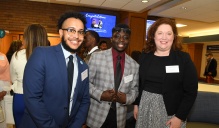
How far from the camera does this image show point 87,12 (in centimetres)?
668

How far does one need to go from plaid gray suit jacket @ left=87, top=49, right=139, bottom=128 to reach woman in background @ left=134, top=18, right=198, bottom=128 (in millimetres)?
137

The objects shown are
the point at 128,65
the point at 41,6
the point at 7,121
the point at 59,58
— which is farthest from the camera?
the point at 41,6

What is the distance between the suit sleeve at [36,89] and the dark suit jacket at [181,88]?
1.02 metres

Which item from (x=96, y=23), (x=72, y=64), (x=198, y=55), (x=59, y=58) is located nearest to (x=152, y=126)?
(x=72, y=64)

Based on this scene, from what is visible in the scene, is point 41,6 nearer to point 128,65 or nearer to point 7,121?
point 7,121

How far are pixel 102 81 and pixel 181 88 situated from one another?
74 cm

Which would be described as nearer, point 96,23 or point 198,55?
point 96,23

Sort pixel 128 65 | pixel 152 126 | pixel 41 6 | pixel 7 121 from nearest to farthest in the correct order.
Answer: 1. pixel 152 126
2. pixel 128 65
3. pixel 7 121
4. pixel 41 6

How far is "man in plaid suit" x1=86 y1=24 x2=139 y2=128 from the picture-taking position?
1844mm

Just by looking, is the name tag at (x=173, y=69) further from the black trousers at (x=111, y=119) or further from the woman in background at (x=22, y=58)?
the woman in background at (x=22, y=58)

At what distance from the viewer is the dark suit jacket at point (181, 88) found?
168 cm

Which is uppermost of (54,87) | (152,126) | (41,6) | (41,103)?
(41,6)

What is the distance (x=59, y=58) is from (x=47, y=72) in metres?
0.14

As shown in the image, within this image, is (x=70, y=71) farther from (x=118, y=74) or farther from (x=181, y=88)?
(x=181, y=88)
